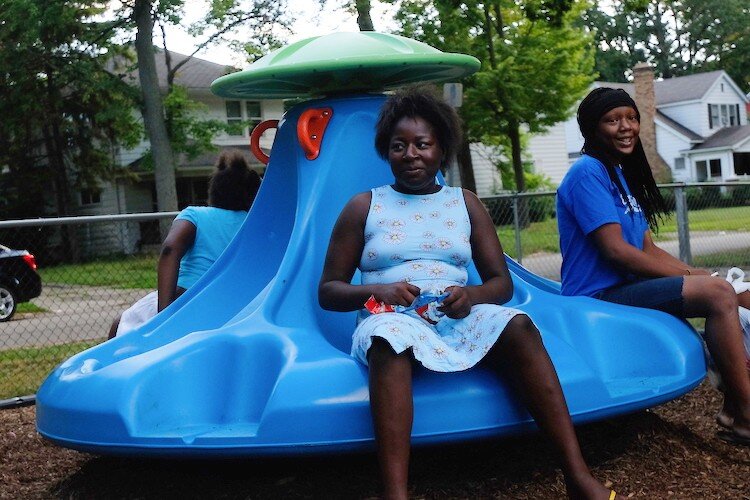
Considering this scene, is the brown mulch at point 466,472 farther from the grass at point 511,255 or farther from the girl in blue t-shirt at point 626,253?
the grass at point 511,255

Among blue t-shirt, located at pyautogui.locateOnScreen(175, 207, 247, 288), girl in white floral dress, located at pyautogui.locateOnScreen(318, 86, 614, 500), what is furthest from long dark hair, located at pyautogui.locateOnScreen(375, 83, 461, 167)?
blue t-shirt, located at pyautogui.locateOnScreen(175, 207, 247, 288)

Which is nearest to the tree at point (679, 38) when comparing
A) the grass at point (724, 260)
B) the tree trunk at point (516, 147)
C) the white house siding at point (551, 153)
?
the white house siding at point (551, 153)

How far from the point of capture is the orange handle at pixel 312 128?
4430mm

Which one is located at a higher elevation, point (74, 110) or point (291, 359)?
point (74, 110)

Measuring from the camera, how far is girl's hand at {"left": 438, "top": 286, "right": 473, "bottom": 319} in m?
3.24

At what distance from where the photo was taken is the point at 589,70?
27828mm

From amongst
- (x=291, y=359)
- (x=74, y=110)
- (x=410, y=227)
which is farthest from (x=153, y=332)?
(x=74, y=110)

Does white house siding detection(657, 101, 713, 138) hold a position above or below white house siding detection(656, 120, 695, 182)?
above

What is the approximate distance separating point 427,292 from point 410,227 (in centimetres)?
25

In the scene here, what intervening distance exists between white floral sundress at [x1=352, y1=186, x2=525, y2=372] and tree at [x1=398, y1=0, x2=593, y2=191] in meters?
20.5

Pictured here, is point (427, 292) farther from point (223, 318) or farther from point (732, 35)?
point (732, 35)

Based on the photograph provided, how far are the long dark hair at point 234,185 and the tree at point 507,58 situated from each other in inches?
738

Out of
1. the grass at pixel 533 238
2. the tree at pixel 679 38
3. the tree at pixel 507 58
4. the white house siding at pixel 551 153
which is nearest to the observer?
the grass at pixel 533 238

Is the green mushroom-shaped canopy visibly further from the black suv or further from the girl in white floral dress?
the black suv
